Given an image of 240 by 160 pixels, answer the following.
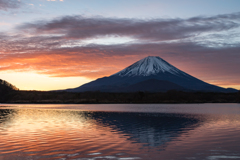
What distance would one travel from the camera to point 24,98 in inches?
6993

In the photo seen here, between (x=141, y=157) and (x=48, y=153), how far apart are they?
6183 millimetres

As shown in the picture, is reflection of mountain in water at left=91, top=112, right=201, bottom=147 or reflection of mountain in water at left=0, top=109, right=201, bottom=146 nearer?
reflection of mountain in water at left=91, top=112, right=201, bottom=147

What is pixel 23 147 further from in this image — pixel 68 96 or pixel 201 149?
pixel 68 96

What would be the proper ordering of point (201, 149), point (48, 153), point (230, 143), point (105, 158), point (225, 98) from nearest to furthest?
point (105, 158)
point (48, 153)
point (201, 149)
point (230, 143)
point (225, 98)

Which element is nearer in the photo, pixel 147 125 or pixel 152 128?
pixel 152 128

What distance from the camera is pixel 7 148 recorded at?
1934 centimetres

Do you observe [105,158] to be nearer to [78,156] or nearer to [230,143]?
[78,156]

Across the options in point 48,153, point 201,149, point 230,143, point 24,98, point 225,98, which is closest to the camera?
point 48,153

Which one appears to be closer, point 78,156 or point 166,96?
point 78,156

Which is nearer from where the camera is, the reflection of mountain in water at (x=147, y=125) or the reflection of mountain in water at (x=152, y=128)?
the reflection of mountain in water at (x=152, y=128)

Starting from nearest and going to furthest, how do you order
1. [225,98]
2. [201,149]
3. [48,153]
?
[48,153], [201,149], [225,98]

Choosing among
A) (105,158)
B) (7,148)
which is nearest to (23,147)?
(7,148)

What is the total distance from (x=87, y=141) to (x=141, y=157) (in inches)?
286

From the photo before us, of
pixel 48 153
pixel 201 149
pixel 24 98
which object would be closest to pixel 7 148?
pixel 48 153
